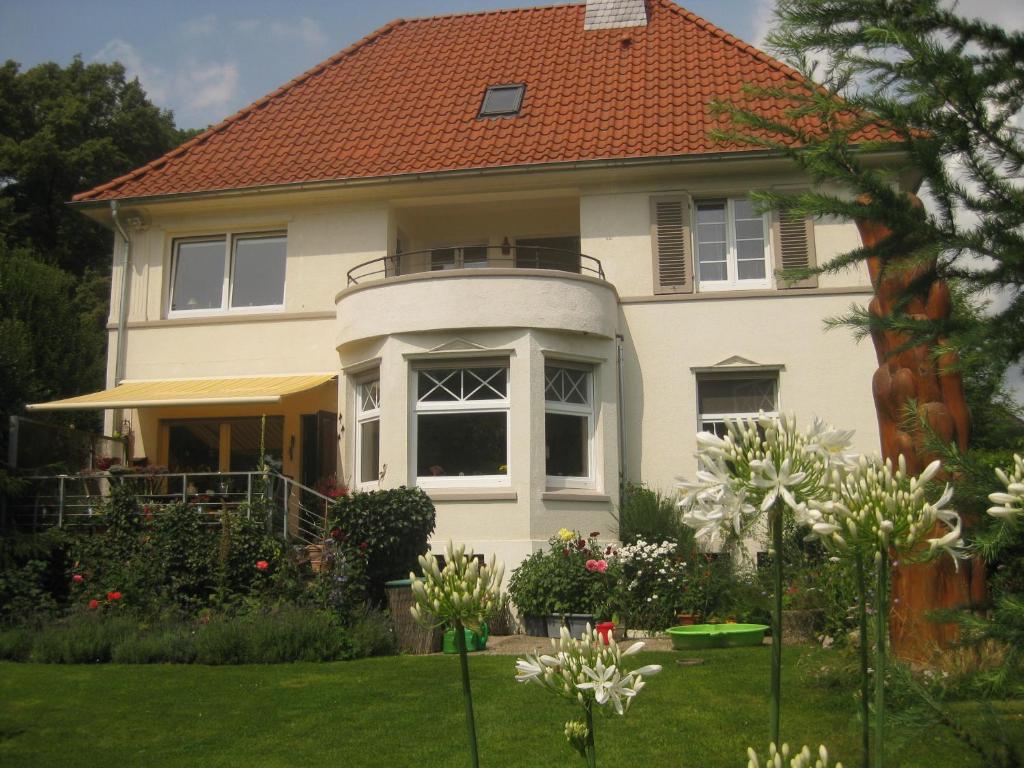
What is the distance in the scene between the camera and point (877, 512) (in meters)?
2.95

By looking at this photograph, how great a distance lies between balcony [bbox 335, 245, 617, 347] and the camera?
50.3 feet

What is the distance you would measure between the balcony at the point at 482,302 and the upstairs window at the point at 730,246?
6.18ft

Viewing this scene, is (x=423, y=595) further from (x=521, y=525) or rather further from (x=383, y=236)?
(x=383, y=236)

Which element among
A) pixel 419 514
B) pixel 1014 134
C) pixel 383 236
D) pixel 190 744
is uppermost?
pixel 383 236

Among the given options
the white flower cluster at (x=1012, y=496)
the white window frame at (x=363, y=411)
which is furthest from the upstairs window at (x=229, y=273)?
the white flower cluster at (x=1012, y=496)

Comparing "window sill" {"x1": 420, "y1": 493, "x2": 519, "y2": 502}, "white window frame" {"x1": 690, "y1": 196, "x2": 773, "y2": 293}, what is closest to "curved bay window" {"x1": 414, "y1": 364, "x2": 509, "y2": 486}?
"window sill" {"x1": 420, "y1": 493, "x2": 519, "y2": 502}

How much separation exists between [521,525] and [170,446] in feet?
23.4

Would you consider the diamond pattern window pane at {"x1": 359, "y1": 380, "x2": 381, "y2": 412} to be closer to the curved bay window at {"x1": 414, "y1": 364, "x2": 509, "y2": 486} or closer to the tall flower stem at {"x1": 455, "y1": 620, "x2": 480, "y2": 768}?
the curved bay window at {"x1": 414, "y1": 364, "x2": 509, "y2": 486}

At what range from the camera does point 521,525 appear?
14.9 metres

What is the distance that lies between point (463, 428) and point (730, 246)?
5310 millimetres

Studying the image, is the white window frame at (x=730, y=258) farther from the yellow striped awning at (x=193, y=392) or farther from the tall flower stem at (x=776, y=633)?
the tall flower stem at (x=776, y=633)

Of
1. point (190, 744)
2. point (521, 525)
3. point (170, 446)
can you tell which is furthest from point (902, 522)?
point (170, 446)

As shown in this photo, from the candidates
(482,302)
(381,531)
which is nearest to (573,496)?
(482,302)

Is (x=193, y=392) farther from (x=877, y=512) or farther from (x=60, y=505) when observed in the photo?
(x=877, y=512)
